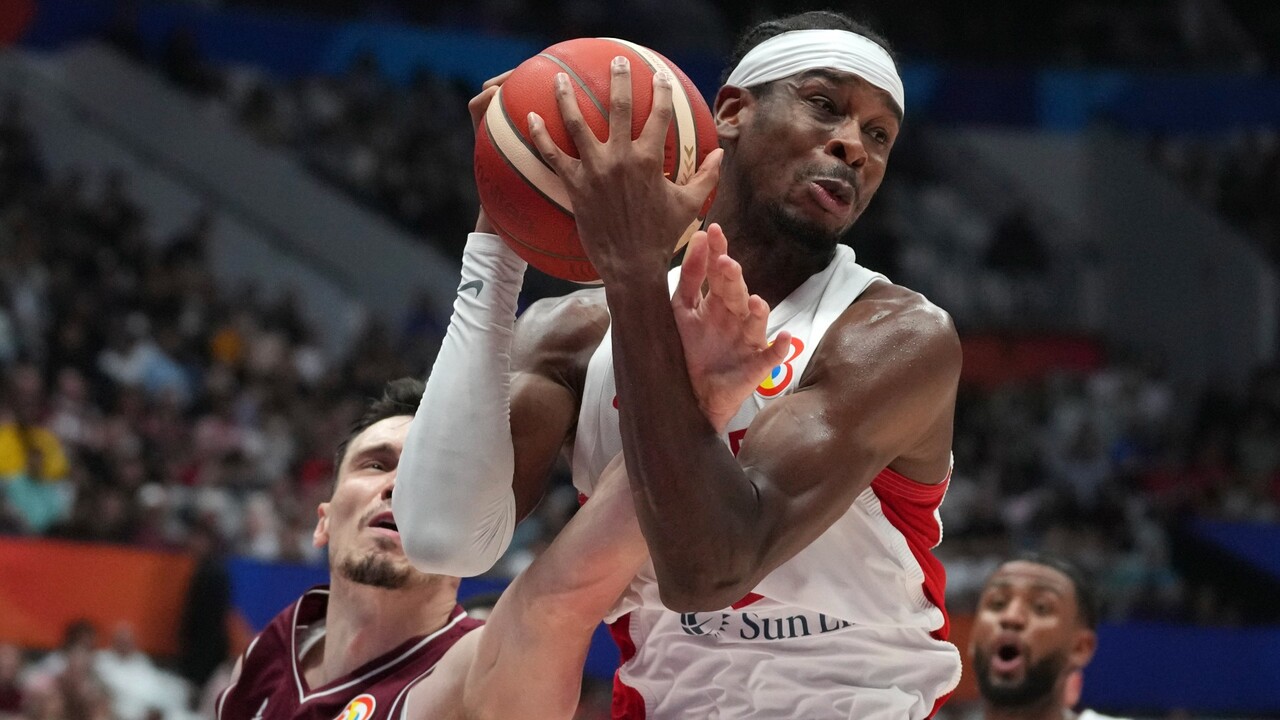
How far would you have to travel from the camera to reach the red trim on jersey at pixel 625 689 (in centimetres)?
352

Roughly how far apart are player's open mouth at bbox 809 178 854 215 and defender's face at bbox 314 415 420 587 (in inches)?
67.6

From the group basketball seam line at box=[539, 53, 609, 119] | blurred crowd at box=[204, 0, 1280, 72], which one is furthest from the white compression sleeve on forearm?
blurred crowd at box=[204, 0, 1280, 72]

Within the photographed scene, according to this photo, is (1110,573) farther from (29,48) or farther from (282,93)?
(29,48)

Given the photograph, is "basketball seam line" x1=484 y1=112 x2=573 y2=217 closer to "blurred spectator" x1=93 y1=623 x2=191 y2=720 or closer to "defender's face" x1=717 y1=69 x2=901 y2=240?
"defender's face" x1=717 y1=69 x2=901 y2=240

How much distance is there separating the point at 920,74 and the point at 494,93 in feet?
52.7

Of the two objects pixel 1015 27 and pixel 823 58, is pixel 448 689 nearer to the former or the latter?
pixel 823 58

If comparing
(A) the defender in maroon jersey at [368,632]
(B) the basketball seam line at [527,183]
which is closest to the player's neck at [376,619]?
(A) the defender in maroon jersey at [368,632]

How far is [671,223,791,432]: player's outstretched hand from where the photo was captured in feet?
9.21

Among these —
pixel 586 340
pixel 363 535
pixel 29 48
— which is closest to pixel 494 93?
pixel 586 340

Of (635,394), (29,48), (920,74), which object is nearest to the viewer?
(635,394)

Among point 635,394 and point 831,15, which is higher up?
point 831,15

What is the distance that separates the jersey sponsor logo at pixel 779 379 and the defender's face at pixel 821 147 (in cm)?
31

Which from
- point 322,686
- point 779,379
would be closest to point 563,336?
point 779,379

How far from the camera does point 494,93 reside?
3.20 metres
